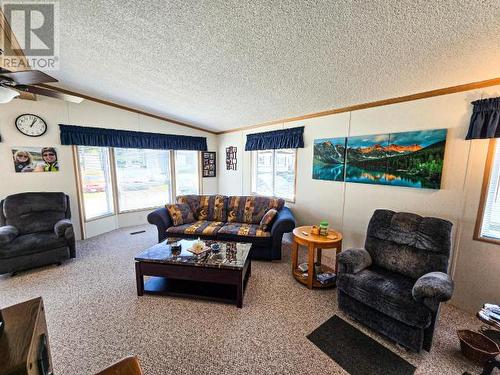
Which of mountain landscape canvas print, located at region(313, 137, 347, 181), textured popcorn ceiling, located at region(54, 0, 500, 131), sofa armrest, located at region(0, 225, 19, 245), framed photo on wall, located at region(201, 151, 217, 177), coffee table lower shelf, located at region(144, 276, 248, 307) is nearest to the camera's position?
textured popcorn ceiling, located at region(54, 0, 500, 131)

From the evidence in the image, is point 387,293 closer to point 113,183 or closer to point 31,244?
point 31,244

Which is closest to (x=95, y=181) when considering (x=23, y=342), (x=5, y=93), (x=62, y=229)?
(x=62, y=229)

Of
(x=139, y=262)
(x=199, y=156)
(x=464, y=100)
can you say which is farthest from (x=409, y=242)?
(x=199, y=156)

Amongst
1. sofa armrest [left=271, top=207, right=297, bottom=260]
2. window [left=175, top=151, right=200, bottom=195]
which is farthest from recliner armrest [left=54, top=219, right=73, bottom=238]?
sofa armrest [left=271, top=207, right=297, bottom=260]

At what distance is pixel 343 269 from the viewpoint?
2096mm

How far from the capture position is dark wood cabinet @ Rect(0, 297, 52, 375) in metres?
0.80

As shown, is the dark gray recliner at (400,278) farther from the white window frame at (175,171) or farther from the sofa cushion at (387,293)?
the white window frame at (175,171)

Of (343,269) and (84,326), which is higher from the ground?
(343,269)

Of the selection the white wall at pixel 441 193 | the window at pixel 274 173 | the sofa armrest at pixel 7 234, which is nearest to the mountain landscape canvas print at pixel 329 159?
the white wall at pixel 441 193

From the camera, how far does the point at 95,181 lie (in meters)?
4.30

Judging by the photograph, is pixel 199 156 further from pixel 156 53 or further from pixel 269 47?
pixel 269 47

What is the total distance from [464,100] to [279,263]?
2.86m

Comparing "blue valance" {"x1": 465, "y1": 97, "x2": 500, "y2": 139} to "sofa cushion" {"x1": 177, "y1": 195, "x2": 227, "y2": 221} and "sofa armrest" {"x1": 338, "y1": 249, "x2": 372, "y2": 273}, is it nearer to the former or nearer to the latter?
"sofa armrest" {"x1": 338, "y1": 249, "x2": 372, "y2": 273}

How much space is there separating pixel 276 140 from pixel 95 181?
3783mm
